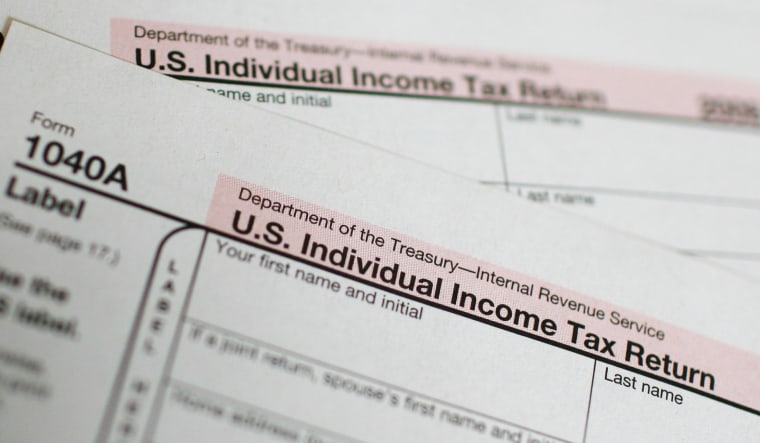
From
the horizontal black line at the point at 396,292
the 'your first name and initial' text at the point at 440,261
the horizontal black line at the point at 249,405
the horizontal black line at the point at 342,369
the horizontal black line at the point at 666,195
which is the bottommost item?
the horizontal black line at the point at 249,405

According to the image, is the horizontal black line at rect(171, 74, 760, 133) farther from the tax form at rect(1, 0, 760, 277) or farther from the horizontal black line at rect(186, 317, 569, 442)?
the horizontal black line at rect(186, 317, 569, 442)

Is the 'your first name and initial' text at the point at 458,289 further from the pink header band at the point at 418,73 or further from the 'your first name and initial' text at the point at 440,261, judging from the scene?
the pink header band at the point at 418,73

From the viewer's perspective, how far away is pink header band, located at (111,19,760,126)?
15.7 inches

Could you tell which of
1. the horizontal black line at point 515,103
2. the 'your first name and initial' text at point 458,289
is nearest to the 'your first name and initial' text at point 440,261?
the 'your first name and initial' text at point 458,289

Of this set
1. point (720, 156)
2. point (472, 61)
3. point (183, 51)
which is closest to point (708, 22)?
point (720, 156)

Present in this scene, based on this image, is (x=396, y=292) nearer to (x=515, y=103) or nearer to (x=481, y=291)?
(x=481, y=291)

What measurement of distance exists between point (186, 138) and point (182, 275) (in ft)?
0.26

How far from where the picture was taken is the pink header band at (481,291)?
0.33 metres

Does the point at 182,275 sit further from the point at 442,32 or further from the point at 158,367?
the point at 442,32

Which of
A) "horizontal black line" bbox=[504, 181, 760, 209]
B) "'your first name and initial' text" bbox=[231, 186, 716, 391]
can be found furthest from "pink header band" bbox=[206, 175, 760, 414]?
"horizontal black line" bbox=[504, 181, 760, 209]

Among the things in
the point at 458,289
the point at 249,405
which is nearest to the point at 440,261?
the point at 458,289

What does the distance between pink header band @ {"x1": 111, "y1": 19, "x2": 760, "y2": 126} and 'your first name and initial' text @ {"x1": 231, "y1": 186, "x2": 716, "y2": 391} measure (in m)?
0.12

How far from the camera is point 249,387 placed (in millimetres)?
299

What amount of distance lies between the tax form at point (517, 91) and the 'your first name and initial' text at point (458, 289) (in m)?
0.09
